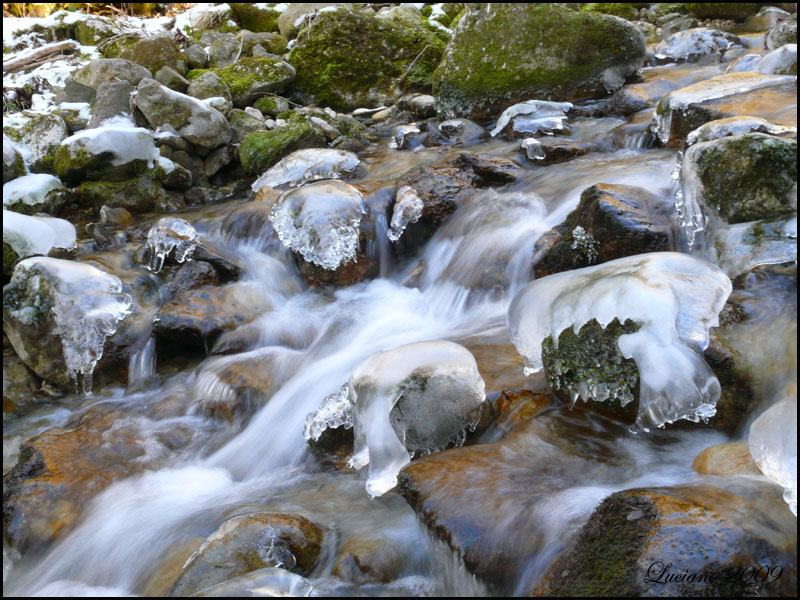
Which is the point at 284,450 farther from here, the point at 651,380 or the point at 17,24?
the point at 17,24

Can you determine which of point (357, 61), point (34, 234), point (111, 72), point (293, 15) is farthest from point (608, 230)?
point (293, 15)

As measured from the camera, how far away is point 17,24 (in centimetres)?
1184

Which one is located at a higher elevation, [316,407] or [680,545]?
[680,545]

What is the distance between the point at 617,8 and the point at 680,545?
13.4 meters

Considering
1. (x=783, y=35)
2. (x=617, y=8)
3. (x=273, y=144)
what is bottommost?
(x=273, y=144)

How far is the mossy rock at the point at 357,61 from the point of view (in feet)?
32.9

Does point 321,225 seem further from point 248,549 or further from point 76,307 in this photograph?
point 248,549

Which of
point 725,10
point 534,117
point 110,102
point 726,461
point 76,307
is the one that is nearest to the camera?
point 726,461

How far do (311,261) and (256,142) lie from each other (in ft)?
9.52

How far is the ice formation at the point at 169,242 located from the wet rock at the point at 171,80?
4333mm

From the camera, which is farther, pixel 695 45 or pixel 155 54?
pixel 155 54

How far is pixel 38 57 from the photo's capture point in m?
10.6

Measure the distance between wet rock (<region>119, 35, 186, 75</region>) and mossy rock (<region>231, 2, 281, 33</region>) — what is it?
4.33 m

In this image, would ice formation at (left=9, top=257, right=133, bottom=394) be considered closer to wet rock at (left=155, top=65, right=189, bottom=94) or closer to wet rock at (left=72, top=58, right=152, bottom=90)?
wet rock at (left=72, top=58, right=152, bottom=90)
